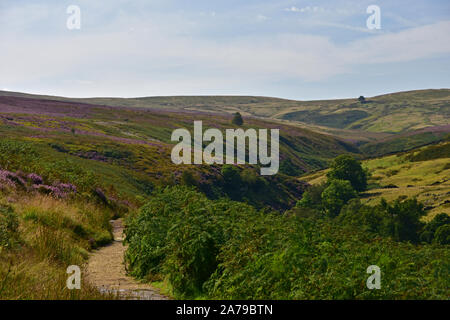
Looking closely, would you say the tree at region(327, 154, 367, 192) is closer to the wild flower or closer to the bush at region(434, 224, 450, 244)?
the bush at region(434, 224, 450, 244)

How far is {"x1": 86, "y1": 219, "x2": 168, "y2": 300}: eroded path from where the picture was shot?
8.62m

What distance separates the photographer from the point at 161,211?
502 inches

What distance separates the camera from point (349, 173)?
9119 centimetres

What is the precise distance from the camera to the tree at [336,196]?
2852 inches

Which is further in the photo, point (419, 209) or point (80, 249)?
point (419, 209)

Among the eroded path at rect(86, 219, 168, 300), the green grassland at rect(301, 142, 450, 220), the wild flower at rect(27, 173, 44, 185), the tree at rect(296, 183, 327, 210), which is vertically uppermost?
the wild flower at rect(27, 173, 44, 185)

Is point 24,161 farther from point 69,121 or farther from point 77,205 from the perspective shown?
point 69,121

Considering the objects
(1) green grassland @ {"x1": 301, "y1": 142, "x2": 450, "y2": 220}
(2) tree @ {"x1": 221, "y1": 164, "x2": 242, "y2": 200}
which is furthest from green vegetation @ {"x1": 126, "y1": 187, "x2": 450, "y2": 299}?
(2) tree @ {"x1": 221, "y1": 164, "x2": 242, "y2": 200}

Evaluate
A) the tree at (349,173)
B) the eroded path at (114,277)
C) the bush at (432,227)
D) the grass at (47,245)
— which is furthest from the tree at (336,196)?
the eroded path at (114,277)

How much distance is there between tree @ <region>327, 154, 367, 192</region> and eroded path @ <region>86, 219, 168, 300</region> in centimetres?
8106

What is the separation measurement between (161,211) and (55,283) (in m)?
5.53

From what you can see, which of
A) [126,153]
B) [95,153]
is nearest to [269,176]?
[126,153]

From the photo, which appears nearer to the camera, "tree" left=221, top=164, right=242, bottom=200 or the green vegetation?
the green vegetation

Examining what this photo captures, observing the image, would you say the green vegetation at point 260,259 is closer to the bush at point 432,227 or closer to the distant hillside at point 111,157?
the distant hillside at point 111,157
